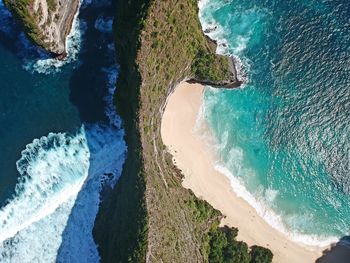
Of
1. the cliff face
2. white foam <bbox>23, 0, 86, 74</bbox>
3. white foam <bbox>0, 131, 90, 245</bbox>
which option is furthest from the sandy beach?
the cliff face

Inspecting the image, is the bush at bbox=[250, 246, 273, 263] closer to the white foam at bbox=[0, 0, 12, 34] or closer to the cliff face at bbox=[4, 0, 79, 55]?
the cliff face at bbox=[4, 0, 79, 55]

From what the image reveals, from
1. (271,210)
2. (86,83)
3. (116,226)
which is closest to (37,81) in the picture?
(86,83)

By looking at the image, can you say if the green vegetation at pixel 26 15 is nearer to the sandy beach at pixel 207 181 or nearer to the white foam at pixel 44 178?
the white foam at pixel 44 178

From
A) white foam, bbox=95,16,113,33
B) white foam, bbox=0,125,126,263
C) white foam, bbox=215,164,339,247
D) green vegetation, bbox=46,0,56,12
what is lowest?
white foam, bbox=215,164,339,247

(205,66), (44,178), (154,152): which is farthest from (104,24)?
(44,178)

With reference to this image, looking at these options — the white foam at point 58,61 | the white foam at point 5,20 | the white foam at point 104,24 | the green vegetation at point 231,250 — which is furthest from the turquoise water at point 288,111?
the white foam at point 5,20

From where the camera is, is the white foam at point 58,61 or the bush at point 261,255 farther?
the white foam at point 58,61
